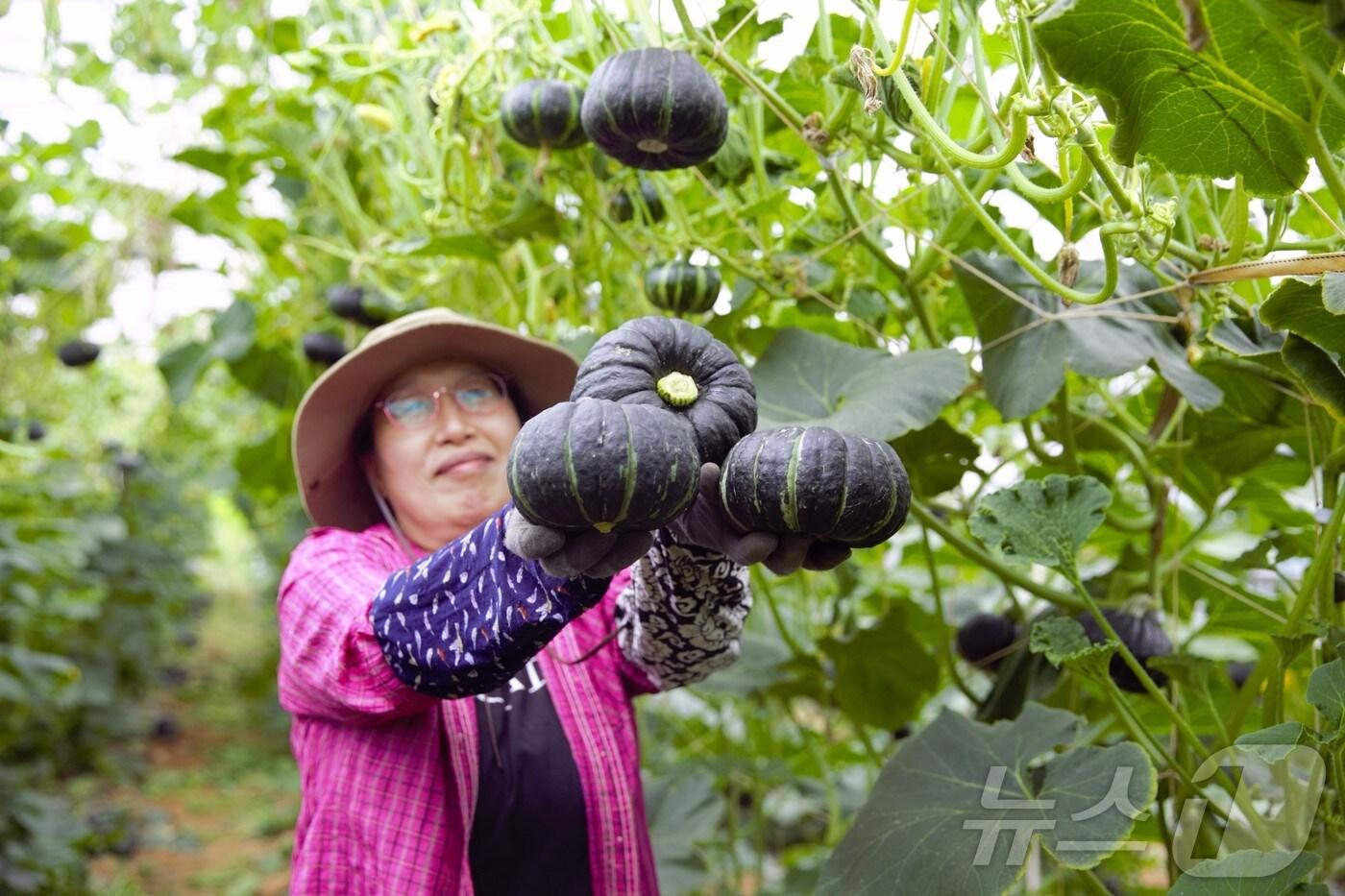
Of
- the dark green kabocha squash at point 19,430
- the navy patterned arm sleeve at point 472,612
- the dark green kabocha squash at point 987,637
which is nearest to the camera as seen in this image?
the navy patterned arm sleeve at point 472,612

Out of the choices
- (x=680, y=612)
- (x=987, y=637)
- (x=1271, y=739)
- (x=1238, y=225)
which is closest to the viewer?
(x=1271, y=739)

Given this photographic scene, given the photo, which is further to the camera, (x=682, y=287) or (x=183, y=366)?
(x=183, y=366)

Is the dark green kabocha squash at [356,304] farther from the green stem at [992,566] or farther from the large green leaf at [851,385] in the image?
the green stem at [992,566]

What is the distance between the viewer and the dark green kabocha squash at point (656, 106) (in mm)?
1114

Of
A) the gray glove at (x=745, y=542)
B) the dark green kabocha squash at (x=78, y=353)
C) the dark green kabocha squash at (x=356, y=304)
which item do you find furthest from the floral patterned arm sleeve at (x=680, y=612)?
the dark green kabocha squash at (x=78, y=353)

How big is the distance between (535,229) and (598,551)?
82cm

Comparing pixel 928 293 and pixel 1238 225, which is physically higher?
pixel 928 293

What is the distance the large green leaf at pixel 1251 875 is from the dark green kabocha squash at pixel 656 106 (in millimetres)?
813

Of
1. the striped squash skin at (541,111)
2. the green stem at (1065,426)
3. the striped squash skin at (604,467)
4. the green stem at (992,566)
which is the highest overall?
the striped squash skin at (541,111)

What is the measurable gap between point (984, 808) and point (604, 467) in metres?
0.61

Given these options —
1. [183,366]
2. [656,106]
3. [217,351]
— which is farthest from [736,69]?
[183,366]

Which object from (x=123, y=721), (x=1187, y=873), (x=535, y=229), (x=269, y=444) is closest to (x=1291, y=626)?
(x=1187, y=873)

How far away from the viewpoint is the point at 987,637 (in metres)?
1.66

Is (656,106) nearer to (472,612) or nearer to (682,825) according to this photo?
(472,612)
